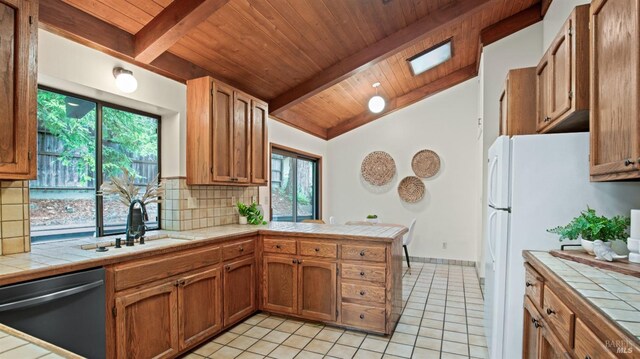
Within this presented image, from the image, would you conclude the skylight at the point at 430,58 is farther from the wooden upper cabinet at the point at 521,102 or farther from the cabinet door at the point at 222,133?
the cabinet door at the point at 222,133

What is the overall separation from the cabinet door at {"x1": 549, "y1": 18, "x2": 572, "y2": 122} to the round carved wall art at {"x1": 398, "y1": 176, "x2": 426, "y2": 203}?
137 inches

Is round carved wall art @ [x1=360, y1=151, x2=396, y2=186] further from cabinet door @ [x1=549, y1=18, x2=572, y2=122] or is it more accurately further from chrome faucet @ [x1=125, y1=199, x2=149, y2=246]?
chrome faucet @ [x1=125, y1=199, x2=149, y2=246]

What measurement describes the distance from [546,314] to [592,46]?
4.32ft

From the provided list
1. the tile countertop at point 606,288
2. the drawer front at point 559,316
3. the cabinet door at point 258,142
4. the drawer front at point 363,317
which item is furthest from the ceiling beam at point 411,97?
the drawer front at point 559,316

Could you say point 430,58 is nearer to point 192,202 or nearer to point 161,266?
point 192,202

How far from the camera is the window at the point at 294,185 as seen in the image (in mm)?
4949

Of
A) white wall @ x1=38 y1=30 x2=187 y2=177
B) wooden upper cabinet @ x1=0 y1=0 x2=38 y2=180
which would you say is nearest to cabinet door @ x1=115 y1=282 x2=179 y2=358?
wooden upper cabinet @ x1=0 y1=0 x2=38 y2=180

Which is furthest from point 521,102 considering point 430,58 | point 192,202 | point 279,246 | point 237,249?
point 192,202

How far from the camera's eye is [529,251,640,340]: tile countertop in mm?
950

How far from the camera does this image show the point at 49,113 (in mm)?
2361

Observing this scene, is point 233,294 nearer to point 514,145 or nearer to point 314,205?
point 514,145

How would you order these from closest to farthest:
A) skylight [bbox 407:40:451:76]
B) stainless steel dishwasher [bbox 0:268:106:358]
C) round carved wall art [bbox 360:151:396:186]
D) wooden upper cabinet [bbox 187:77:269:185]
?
stainless steel dishwasher [bbox 0:268:106:358] < wooden upper cabinet [bbox 187:77:269:185] < skylight [bbox 407:40:451:76] < round carved wall art [bbox 360:151:396:186]

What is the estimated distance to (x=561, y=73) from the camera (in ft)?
6.50

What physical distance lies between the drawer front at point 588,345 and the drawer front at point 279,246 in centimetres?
218
